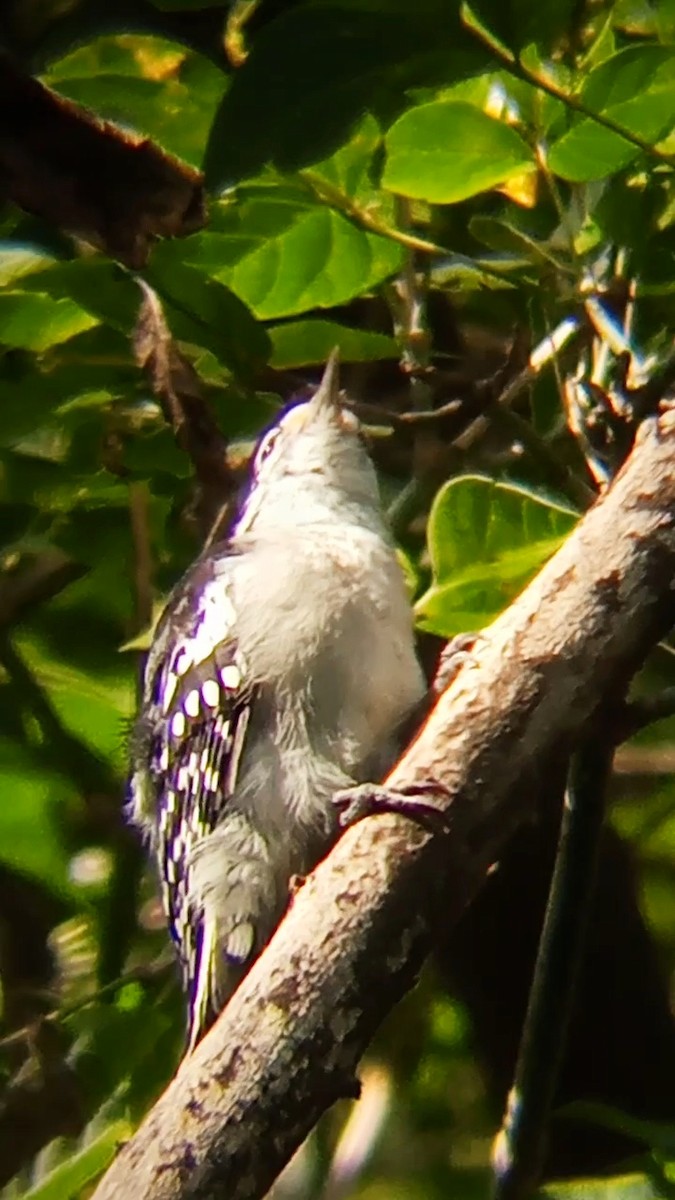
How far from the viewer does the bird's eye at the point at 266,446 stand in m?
2.52

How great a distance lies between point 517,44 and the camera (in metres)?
1.41

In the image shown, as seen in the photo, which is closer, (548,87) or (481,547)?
(548,87)

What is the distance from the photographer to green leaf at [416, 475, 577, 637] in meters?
1.78

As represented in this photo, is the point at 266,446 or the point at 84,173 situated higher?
the point at 84,173

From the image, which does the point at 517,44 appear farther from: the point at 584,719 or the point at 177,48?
the point at 584,719

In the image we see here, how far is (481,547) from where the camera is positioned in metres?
1.80

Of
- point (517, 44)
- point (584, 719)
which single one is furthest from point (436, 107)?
point (584, 719)

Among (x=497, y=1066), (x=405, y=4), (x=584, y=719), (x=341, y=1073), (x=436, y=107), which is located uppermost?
(x=405, y=4)

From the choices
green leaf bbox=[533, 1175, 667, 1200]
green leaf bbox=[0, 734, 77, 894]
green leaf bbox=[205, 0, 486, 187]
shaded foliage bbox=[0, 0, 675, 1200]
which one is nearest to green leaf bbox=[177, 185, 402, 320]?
shaded foliage bbox=[0, 0, 675, 1200]

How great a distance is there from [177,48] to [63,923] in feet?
5.53

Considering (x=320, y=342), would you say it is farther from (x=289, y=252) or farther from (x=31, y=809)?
(x=31, y=809)

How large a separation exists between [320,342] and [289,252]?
202 mm

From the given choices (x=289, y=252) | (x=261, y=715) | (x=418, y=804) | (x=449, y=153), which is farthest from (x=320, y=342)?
(x=418, y=804)

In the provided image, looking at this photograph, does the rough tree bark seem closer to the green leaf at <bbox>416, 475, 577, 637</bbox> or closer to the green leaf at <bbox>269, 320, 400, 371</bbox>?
the green leaf at <bbox>416, 475, 577, 637</bbox>
